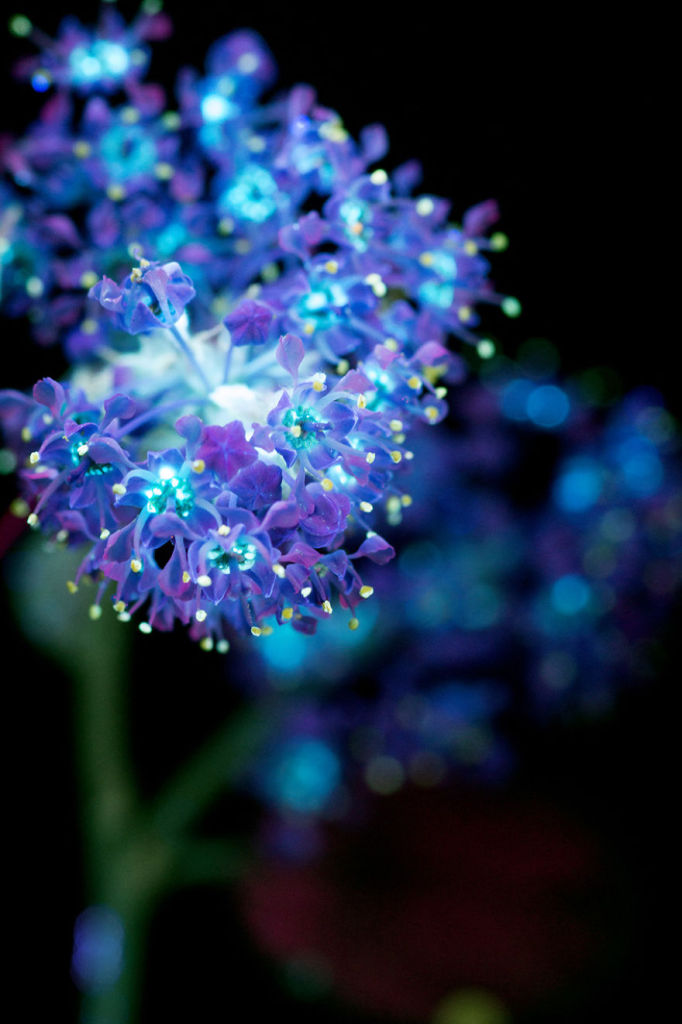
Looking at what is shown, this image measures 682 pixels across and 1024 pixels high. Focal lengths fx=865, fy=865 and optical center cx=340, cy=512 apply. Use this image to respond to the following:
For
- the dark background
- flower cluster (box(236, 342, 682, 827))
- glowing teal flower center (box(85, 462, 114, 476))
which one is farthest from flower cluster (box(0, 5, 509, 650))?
the dark background

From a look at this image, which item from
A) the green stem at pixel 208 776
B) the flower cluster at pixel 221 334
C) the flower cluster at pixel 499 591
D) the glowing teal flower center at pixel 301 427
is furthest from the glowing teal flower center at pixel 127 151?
the green stem at pixel 208 776

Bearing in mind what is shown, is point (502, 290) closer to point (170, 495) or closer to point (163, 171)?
point (163, 171)

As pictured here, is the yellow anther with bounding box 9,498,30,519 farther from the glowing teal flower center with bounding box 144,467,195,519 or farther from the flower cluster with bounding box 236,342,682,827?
the flower cluster with bounding box 236,342,682,827

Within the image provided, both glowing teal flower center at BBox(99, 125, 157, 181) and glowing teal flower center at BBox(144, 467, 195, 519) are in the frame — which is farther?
glowing teal flower center at BBox(99, 125, 157, 181)

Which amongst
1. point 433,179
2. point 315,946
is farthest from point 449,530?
point 315,946

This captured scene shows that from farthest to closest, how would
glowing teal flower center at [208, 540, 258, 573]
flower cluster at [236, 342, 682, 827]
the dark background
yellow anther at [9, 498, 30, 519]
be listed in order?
the dark background → flower cluster at [236, 342, 682, 827] → yellow anther at [9, 498, 30, 519] → glowing teal flower center at [208, 540, 258, 573]

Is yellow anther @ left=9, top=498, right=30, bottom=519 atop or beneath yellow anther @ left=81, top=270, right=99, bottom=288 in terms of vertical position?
beneath
